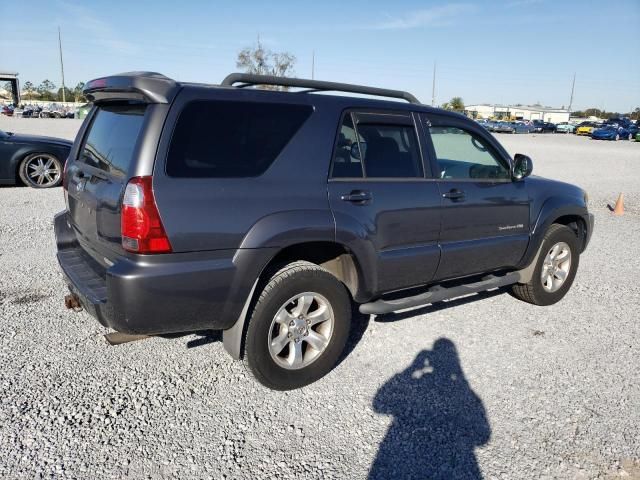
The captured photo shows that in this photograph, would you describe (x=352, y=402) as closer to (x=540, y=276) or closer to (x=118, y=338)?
(x=118, y=338)

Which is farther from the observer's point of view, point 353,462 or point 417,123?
point 417,123

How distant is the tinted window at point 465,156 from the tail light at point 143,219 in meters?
2.27

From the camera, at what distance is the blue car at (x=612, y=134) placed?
41406 mm

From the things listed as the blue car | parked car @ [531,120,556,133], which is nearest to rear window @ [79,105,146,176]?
the blue car

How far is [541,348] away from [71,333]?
374 cm

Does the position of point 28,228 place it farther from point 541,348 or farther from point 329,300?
point 541,348

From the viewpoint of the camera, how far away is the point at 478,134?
432 centimetres

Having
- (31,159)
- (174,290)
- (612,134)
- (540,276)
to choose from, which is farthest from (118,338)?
(612,134)

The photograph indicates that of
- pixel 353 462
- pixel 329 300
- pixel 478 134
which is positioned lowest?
pixel 353 462

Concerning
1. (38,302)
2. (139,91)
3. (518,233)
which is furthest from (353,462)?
(38,302)

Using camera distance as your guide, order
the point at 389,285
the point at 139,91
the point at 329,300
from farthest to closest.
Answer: the point at 389,285 < the point at 329,300 < the point at 139,91

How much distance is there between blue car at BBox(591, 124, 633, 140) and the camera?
4141 centimetres

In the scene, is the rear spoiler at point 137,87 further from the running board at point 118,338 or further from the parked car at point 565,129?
the parked car at point 565,129

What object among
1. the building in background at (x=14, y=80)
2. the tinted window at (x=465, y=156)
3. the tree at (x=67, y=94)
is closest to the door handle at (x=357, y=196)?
the tinted window at (x=465, y=156)
